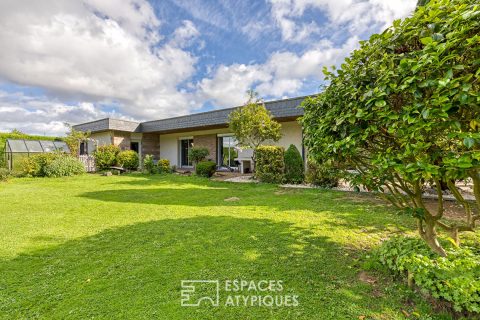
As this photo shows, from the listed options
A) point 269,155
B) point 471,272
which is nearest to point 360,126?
point 471,272

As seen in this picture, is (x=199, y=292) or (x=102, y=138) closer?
(x=199, y=292)

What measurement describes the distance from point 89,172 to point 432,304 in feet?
58.0

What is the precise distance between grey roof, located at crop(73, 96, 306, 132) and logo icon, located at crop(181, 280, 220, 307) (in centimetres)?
831

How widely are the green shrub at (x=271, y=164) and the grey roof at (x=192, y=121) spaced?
2.14 m

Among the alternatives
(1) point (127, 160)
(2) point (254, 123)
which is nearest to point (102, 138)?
(1) point (127, 160)

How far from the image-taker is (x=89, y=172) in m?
15.0

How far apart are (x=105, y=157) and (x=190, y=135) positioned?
6132 mm

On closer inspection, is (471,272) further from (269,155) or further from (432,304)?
(269,155)

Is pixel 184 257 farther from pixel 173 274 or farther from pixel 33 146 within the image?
pixel 33 146

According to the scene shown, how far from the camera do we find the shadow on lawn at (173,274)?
1.96m

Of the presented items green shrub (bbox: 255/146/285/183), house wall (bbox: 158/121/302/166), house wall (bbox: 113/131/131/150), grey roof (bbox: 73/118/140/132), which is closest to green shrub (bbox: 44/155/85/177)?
grey roof (bbox: 73/118/140/132)

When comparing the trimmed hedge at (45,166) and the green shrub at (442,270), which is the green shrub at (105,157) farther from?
the green shrub at (442,270)

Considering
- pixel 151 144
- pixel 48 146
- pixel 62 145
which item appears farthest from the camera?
pixel 151 144

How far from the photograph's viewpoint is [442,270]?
196 centimetres
